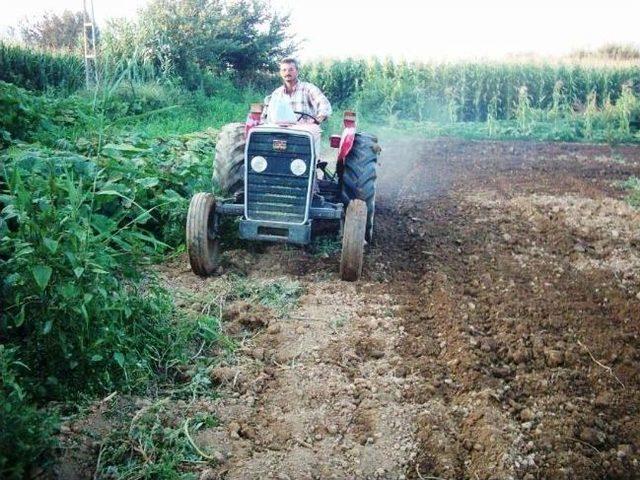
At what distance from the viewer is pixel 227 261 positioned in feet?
17.1

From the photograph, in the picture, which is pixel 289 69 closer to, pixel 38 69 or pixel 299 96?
pixel 299 96

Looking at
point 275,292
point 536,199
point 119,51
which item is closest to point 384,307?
point 275,292

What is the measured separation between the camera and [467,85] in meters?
19.2

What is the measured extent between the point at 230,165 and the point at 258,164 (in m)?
0.47

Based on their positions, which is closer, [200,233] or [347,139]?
[200,233]

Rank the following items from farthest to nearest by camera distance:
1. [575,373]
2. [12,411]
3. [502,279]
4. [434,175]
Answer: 1. [434,175]
2. [502,279]
3. [575,373]
4. [12,411]

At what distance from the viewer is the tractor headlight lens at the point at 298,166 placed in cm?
494

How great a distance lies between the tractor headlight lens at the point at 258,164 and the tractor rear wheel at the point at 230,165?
403mm

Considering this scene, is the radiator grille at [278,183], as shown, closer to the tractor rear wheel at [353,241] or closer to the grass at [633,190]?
the tractor rear wheel at [353,241]

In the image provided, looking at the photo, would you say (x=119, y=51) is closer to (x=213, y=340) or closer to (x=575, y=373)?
(x=213, y=340)

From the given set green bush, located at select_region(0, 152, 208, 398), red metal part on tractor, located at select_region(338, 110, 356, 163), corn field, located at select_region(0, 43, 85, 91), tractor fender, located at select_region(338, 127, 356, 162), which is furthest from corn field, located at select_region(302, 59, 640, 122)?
green bush, located at select_region(0, 152, 208, 398)

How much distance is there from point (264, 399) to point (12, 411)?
133 cm

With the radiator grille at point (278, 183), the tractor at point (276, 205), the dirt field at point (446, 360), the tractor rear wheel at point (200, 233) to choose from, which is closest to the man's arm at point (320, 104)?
the tractor at point (276, 205)

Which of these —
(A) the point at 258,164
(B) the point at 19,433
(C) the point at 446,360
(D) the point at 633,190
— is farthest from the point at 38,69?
(B) the point at 19,433
